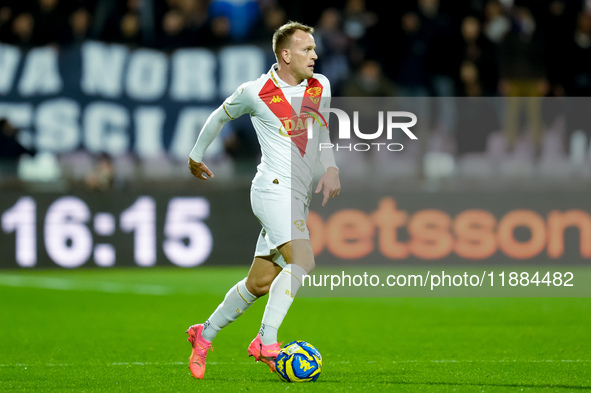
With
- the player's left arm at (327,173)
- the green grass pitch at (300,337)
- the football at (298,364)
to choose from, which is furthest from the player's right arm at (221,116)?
the green grass pitch at (300,337)

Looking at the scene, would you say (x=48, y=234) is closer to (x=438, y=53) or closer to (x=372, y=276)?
(x=372, y=276)

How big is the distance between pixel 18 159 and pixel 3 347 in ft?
19.3

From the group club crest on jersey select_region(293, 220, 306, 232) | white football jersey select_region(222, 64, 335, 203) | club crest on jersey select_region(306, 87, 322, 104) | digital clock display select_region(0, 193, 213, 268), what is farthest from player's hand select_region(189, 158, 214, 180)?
digital clock display select_region(0, 193, 213, 268)

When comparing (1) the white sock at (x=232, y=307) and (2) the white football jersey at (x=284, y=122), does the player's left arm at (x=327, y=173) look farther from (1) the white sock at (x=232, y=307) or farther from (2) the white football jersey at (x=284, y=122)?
(1) the white sock at (x=232, y=307)

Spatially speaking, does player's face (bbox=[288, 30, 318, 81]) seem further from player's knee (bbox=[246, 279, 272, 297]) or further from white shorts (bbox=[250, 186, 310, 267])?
player's knee (bbox=[246, 279, 272, 297])

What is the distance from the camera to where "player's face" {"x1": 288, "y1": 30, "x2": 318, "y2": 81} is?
5.82 m

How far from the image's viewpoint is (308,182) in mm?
5918

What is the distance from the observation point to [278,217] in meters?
5.71

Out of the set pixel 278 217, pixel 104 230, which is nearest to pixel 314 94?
pixel 278 217

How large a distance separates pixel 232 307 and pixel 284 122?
45.7 inches

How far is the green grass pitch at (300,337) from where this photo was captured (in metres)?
5.65

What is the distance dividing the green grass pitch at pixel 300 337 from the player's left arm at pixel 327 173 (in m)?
1.10

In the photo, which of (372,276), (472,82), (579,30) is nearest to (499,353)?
(372,276)

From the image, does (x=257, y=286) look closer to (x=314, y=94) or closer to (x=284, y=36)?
(x=314, y=94)
